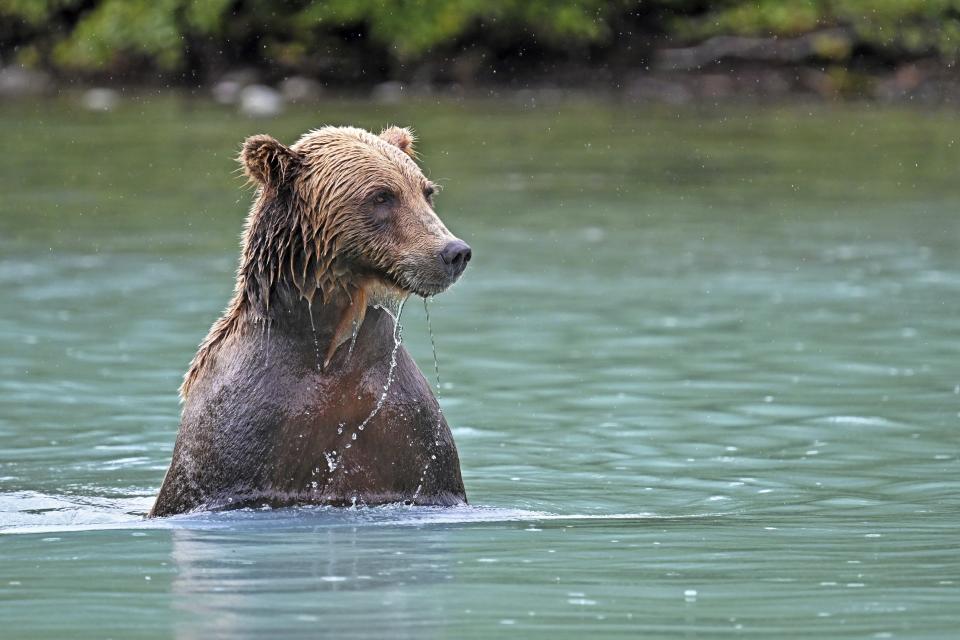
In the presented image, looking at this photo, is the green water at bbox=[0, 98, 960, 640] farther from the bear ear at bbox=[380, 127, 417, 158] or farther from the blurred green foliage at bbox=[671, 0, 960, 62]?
the blurred green foliage at bbox=[671, 0, 960, 62]

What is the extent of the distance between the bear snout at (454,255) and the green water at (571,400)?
97 cm

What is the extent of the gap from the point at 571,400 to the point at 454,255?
4091 millimetres

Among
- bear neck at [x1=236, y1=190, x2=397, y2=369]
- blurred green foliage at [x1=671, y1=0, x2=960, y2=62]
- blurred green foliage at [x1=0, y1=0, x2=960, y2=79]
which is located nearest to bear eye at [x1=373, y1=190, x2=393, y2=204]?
bear neck at [x1=236, y1=190, x2=397, y2=369]

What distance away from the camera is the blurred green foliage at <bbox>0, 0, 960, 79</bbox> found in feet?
116

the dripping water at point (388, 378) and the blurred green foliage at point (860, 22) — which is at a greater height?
the blurred green foliage at point (860, 22)

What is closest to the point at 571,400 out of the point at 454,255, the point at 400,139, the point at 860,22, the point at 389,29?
the point at 400,139

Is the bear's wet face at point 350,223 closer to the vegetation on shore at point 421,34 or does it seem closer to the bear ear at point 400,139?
the bear ear at point 400,139

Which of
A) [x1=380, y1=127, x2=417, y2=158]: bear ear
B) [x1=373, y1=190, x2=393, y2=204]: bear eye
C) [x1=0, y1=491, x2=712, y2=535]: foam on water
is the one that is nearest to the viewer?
[x1=0, y1=491, x2=712, y2=535]: foam on water

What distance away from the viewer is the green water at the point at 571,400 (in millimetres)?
5723

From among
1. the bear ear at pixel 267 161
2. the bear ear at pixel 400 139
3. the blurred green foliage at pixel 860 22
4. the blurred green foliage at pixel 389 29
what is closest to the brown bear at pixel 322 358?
the bear ear at pixel 267 161

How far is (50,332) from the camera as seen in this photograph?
13.1m

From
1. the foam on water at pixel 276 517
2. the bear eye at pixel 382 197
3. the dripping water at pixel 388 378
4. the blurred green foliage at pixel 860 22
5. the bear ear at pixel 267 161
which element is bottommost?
the foam on water at pixel 276 517

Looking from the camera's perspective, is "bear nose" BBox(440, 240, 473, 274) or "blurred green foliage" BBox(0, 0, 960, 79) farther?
"blurred green foliage" BBox(0, 0, 960, 79)

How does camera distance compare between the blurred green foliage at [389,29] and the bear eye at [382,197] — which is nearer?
the bear eye at [382,197]
